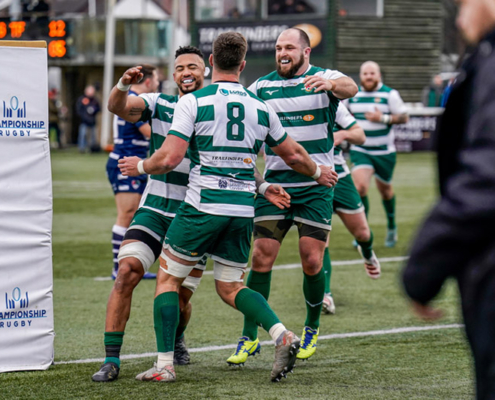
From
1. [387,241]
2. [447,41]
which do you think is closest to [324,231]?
[387,241]

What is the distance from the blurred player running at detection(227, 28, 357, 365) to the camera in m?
5.98

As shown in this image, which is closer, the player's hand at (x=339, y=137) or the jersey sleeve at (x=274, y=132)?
the jersey sleeve at (x=274, y=132)

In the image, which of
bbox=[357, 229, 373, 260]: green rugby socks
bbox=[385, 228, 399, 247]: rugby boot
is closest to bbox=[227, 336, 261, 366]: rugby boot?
bbox=[357, 229, 373, 260]: green rugby socks

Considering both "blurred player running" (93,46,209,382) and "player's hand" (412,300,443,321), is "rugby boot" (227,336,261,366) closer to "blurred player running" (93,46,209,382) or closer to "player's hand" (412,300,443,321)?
"blurred player running" (93,46,209,382)

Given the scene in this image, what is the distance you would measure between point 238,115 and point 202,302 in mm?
3259

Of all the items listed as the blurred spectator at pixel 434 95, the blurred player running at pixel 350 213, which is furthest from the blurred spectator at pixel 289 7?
the blurred player running at pixel 350 213

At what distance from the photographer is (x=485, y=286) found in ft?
8.28

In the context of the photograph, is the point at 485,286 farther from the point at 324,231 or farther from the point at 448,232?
the point at 324,231

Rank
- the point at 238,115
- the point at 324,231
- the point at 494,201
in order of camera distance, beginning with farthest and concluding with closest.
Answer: the point at 324,231, the point at 238,115, the point at 494,201

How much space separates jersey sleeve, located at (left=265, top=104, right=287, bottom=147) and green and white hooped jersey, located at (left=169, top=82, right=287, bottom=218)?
2 centimetres

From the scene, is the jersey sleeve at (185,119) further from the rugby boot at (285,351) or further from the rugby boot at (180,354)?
the rugby boot at (180,354)

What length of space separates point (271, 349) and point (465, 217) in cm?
400

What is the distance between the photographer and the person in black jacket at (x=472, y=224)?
2402mm

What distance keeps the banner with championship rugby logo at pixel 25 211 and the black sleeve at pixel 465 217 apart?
3.46 meters
